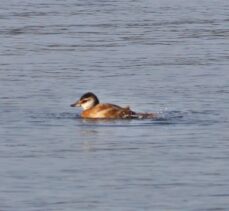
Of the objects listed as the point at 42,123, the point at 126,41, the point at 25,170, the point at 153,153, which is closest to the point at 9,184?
the point at 25,170

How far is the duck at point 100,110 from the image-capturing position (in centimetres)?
1936

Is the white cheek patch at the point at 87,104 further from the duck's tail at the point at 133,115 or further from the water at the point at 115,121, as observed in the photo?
the duck's tail at the point at 133,115

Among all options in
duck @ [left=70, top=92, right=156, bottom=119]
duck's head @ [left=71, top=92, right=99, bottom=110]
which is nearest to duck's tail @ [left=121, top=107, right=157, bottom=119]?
duck @ [left=70, top=92, right=156, bottom=119]

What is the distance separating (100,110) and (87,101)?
1.54 feet

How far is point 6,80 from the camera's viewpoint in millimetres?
23031

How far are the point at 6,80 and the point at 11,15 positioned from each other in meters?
13.1

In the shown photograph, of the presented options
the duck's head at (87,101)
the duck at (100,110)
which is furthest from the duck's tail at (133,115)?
the duck's head at (87,101)

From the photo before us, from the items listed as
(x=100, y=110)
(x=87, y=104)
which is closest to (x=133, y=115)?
(x=100, y=110)

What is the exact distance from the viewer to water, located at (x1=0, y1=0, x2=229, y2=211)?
14.3 meters

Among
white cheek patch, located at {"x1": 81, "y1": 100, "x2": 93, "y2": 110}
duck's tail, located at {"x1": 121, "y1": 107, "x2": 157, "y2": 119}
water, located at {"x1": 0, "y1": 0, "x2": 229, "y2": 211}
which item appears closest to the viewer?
water, located at {"x1": 0, "y1": 0, "x2": 229, "y2": 211}

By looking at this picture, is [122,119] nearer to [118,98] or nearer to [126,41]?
[118,98]

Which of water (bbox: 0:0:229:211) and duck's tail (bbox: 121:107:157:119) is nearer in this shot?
water (bbox: 0:0:229:211)

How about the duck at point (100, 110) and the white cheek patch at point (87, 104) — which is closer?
the duck at point (100, 110)

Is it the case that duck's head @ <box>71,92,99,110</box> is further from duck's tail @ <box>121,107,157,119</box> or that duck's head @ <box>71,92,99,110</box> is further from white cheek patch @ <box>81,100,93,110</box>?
duck's tail @ <box>121,107,157,119</box>
